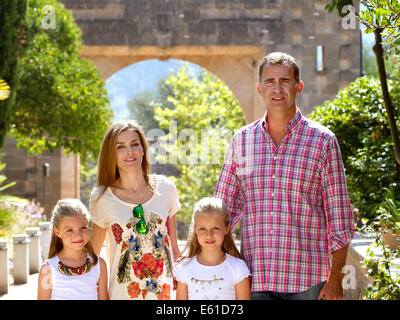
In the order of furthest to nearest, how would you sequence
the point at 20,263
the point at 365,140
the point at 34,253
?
the point at 34,253 < the point at 365,140 < the point at 20,263

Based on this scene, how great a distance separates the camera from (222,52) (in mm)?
15383

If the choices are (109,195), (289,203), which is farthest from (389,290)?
(109,195)

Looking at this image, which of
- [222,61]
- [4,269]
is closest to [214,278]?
[4,269]

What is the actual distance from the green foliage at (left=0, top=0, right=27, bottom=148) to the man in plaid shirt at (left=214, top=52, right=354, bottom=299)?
771cm

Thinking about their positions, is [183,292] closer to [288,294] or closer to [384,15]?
[288,294]

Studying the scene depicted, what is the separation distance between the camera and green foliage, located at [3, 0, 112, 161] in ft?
37.4

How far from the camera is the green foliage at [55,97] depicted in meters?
11.4

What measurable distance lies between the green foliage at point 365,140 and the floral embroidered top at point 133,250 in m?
4.31

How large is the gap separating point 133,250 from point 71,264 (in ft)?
1.04

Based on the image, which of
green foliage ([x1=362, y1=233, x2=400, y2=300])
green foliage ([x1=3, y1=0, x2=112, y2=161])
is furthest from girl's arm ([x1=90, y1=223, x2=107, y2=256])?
green foliage ([x1=3, y1=0, x2=112, y2=161])

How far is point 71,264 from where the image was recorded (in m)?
3.13

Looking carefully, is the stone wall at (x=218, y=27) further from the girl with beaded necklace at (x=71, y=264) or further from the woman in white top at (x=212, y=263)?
the woman in white top at (x=212, y=263)

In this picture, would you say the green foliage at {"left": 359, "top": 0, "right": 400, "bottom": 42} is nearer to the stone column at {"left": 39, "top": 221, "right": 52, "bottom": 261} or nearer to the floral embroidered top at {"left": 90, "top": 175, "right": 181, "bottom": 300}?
the floral embroidered top at {"left": 90, "top": 175, "right": 181, "bottom": 300}
